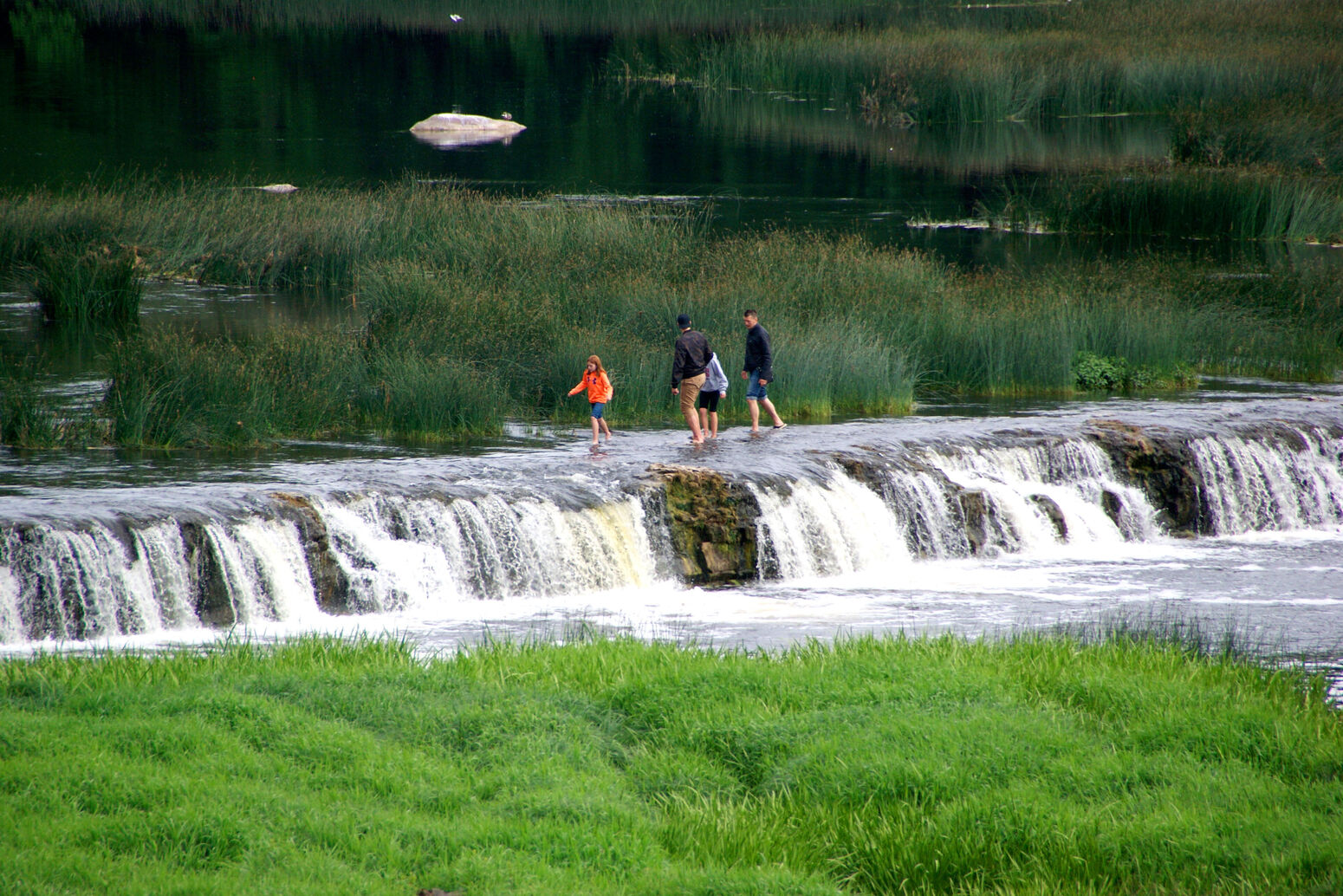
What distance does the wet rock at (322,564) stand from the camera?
12953 mm

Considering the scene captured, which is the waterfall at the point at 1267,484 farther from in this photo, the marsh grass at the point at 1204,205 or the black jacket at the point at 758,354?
the marsh grass at the point at 1204,205

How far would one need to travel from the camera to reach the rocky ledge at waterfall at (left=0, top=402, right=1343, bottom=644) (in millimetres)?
12047

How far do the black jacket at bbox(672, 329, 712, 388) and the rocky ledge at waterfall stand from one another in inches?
37.9

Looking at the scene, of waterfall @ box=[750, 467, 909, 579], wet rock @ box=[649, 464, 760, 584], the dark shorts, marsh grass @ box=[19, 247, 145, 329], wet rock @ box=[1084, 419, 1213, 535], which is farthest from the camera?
marsh grass @ box=[19, 247, 145, 329]

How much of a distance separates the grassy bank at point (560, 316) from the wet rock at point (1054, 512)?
12.4ft

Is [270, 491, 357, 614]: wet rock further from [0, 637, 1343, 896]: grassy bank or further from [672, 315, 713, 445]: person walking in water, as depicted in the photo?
[672, 315, 713, 445]: person walking in water

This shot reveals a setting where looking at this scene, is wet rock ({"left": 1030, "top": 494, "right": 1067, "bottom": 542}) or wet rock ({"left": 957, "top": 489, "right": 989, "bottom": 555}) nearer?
wet rock ({"left": 957, "top": 489, "right": 989, "bottom": 555})

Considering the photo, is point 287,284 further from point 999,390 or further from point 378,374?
point 999,390

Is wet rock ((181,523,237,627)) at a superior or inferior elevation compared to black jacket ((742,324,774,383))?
inferior

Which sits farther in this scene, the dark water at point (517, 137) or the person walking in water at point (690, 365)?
the dark water at point (517, 137)

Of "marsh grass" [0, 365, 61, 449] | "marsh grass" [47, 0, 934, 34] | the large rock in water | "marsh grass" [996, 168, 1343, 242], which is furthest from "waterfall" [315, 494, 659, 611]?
"marsh grass" [47, 0, 934, 34]

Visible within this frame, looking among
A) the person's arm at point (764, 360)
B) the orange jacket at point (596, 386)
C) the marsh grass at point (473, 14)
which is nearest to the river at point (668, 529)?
the orange jacket at point (596, 386)

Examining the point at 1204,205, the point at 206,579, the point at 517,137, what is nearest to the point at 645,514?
the point at 206,579

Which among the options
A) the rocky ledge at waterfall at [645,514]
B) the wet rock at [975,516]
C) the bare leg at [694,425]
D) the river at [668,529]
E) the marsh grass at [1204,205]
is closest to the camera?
the rocky ledge at waterfall at [645,514]
